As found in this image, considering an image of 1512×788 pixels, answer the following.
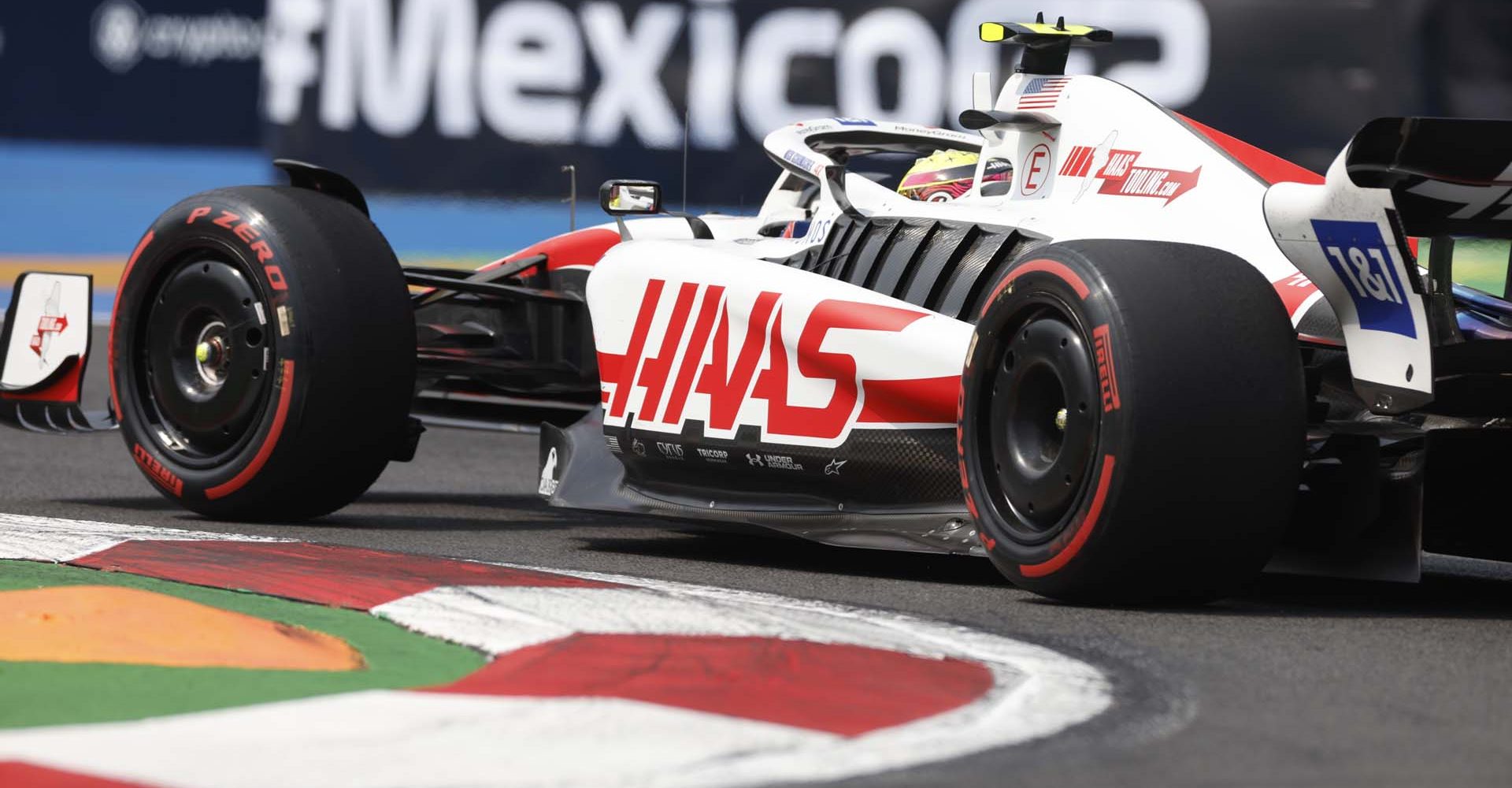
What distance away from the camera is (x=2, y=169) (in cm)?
1591

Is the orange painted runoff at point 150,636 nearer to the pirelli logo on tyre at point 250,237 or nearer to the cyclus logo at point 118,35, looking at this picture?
the pirelli logo on tyre at point 250,237

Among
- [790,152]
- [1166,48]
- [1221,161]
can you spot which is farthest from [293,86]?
[1221,161]

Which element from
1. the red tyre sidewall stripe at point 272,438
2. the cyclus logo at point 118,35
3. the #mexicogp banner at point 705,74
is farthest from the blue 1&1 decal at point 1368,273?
the cyclus logo at point 118,35

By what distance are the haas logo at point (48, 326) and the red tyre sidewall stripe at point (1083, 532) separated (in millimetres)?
4213

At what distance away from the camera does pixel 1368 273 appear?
4.96 m

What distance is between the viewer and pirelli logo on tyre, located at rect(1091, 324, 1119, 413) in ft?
16.2

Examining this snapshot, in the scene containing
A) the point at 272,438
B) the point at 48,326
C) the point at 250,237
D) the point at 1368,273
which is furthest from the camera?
the point at 48,326

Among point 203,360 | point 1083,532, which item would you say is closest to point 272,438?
point 203,360

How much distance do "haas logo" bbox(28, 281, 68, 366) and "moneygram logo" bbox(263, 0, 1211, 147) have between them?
19.9 ft

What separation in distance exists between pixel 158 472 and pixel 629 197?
1.81 metres

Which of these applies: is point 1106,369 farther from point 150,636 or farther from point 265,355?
point 265,355

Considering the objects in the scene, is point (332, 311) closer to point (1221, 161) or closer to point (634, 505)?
point (634, 505)

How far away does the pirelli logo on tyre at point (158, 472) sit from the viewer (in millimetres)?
7238

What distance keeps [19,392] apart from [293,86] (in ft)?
22.8
